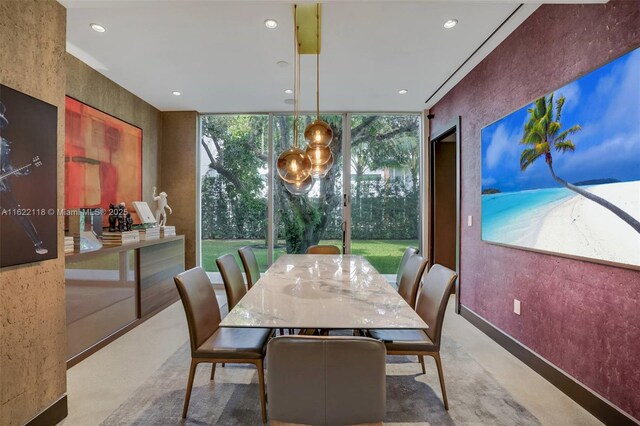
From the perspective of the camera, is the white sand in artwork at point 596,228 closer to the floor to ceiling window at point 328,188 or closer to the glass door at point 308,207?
the floor to ceiling window at point 328,188

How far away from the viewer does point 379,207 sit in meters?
5.29

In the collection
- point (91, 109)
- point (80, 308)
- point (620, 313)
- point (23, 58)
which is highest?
point (91, 109)

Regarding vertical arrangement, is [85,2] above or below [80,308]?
above

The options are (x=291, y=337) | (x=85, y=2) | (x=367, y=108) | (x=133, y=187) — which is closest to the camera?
(x=291, y=337)

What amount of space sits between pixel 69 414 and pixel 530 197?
3.51m

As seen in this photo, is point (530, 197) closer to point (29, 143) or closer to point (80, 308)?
point (29, 143)

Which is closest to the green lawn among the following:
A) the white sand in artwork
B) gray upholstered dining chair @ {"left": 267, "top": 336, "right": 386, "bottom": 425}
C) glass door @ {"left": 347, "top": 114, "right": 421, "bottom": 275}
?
glass door @ {"left": 347, "top": 114, "right": 421, "bottom": 275}

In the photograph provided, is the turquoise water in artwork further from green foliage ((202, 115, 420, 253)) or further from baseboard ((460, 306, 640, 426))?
green foliage ((202, 115, 420, 253))

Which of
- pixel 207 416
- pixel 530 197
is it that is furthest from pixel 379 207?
pixel 207 416

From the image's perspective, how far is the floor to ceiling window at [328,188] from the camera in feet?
17.3

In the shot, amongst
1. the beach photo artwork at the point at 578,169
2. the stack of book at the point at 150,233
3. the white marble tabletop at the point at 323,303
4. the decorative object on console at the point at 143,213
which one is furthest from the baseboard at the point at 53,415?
the beach photo artwork at the point at 578,169

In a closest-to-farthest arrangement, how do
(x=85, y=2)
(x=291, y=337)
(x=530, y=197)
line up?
(x=291, y=337) < (x=85, y=2) < (x=530, y=197)

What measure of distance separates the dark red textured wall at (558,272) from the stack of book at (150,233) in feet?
12.3

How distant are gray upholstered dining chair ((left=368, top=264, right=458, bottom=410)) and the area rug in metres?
0.17
